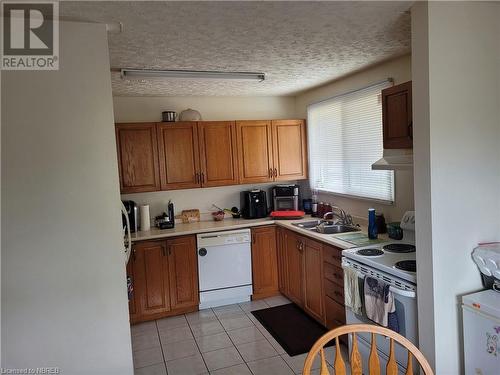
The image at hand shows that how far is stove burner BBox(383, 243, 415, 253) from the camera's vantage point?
105 inches

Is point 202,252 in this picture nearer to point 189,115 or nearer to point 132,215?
point 132,215

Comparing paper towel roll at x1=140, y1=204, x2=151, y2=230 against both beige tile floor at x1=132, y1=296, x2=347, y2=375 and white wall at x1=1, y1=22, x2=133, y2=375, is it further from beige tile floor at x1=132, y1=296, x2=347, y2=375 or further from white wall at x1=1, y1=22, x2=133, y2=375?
white wall at x1=1, y1=22, x2=133, y2=375

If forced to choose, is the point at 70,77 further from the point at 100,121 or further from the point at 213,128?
the point at 213,128

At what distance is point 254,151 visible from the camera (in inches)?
172

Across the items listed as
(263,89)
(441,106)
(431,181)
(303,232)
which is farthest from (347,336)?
(263,89)

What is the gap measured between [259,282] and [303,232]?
39.1 inches

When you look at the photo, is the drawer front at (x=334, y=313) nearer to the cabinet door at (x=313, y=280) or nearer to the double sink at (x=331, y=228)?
the cabinet door at (x=313, y=280)

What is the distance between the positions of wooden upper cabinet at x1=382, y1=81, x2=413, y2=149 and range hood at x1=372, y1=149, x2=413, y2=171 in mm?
60

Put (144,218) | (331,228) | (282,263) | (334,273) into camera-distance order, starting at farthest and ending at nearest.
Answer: (282,263), (144,218), (331,228), (334,273)

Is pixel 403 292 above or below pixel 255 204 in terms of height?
below

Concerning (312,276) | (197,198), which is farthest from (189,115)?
(312,276)

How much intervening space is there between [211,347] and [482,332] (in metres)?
2.13

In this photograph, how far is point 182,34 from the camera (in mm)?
2232

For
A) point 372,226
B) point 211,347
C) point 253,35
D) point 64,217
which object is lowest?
point 211,347
